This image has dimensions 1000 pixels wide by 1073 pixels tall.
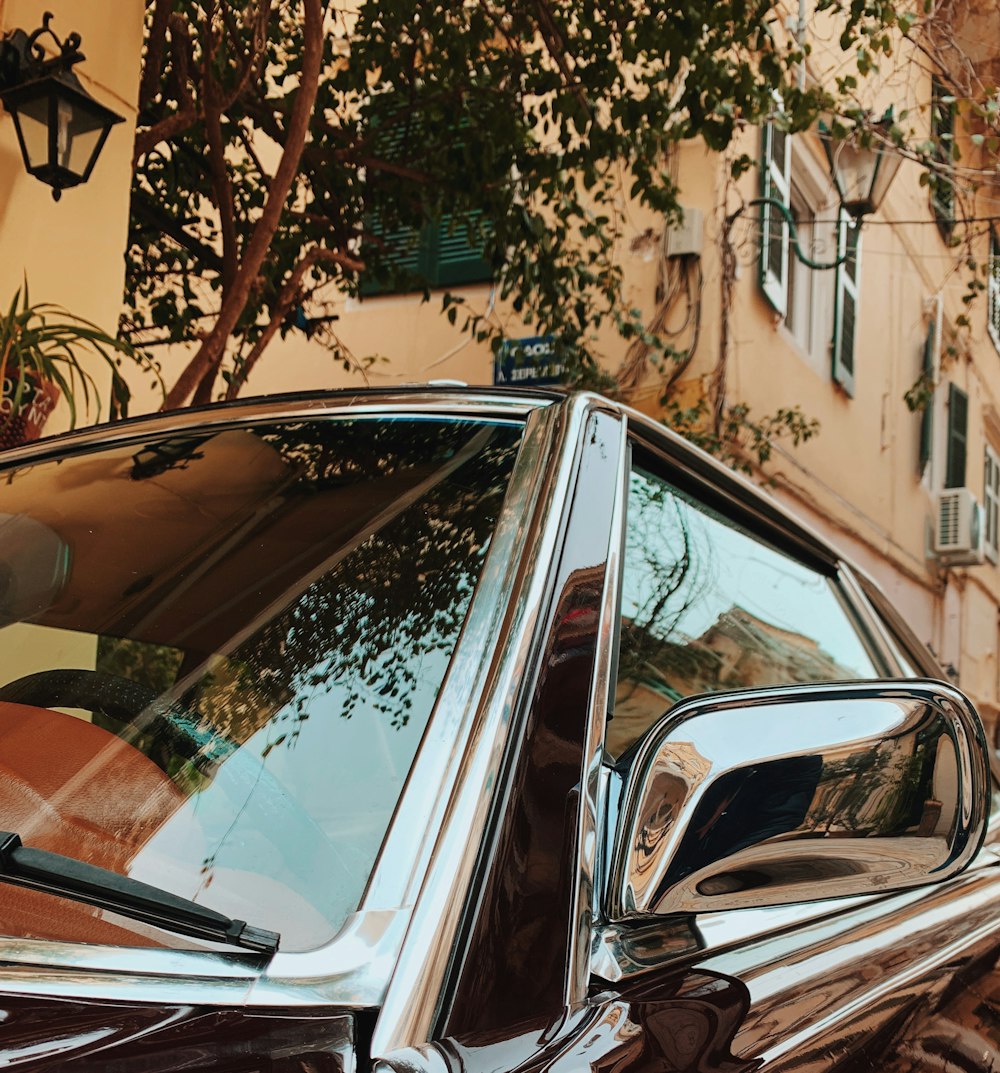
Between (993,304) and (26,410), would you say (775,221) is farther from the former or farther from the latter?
(26,410)

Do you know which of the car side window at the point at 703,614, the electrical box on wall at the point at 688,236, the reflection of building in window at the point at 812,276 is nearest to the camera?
the car side window at the point at 703,614

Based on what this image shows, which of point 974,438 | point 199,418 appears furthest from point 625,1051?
point 974,438

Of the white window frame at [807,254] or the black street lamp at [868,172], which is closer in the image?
the black street lamp at [868,172]

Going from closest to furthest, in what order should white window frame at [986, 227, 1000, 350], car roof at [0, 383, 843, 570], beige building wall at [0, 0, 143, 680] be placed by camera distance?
car roof at [0, 383, 843, 570] < beige building wall at [0, 0, 143, 680] < white window frame at [986, 227, 1000, 350]

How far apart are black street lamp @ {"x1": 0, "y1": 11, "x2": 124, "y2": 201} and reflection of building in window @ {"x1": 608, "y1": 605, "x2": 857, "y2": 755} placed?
247 centimetres

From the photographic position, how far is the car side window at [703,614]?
1323 millimetres

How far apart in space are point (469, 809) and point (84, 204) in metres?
3.34

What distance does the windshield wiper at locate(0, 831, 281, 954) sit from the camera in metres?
0.67

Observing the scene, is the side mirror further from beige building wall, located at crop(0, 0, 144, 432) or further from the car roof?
beige building wall, located at crop(0, 0, 144, 432)

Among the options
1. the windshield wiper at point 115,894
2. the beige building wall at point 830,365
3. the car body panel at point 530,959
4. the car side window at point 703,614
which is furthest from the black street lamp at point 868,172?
the windshield wiper at point 115,894

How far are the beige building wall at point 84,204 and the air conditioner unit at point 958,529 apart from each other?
915 cm

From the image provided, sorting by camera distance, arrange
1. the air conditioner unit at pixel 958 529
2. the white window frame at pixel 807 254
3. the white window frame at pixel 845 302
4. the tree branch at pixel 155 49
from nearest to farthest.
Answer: the tree branch at pixel 155 49
the white window frame at pixel 807 254
the white window frame at pixel 845 302
the air conditioner unit at pixel 958 529

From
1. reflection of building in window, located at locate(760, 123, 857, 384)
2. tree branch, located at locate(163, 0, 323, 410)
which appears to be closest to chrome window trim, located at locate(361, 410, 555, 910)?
tree branch, located at locate(163, 0, 323, 410)

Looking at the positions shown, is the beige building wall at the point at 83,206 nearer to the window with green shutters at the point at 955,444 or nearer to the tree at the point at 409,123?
the tree at the point at 409,123
